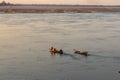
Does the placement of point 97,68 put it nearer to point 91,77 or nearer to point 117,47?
point 91,77

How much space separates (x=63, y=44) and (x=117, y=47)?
400 centimetres

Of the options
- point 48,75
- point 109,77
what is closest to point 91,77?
point 109,77

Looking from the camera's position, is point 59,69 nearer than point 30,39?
Yes

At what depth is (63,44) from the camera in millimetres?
27938

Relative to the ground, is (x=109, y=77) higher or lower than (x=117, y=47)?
lower

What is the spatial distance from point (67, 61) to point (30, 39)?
9229 mm

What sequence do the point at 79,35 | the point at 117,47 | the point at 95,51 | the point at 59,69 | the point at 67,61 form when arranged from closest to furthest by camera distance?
the point at 59,69 < the point at 67,61 < the point at 95,51 < the point at 117,47 < the point at 79,35

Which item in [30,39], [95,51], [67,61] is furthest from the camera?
[30,39]

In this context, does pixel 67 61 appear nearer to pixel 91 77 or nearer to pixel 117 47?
pixel 91 77

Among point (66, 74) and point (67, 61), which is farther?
point (67, 61)

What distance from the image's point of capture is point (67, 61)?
22016mm

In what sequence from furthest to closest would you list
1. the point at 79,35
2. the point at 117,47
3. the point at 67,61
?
the point at 79,35 → the point at 117,47 → the point at 67,61

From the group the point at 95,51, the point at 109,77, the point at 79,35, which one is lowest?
the point at 109,77

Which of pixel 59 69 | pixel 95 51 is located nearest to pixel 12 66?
pixel 59 69
